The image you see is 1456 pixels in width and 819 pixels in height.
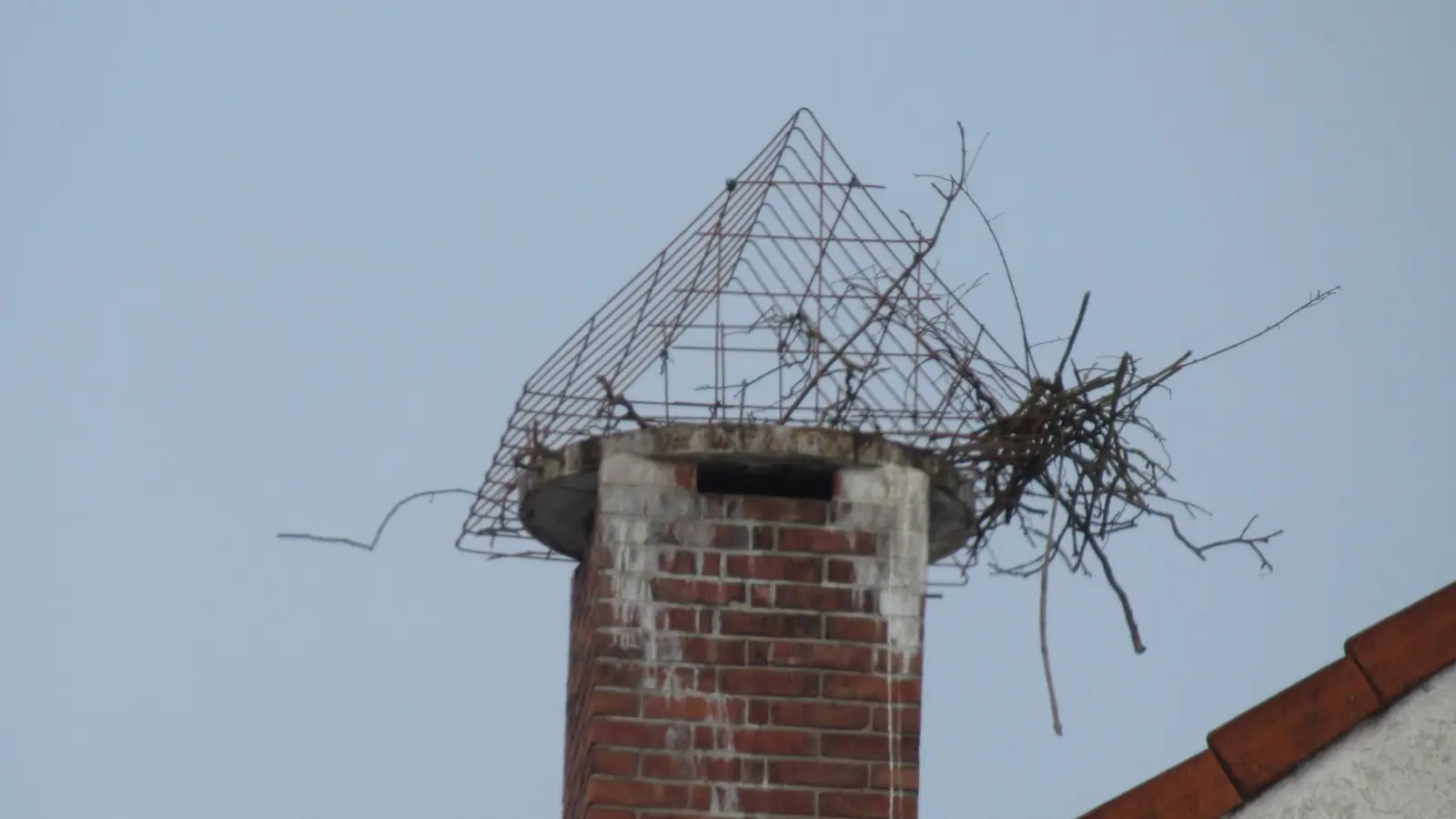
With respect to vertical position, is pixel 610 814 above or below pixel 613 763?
below

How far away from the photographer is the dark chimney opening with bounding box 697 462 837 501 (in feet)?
19.1

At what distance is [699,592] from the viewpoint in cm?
567

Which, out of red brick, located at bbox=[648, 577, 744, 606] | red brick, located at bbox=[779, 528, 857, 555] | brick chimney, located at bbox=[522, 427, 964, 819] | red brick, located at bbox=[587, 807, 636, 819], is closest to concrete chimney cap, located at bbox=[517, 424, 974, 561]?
brick chimney, located at bbox=[522, 427, 964, 819]

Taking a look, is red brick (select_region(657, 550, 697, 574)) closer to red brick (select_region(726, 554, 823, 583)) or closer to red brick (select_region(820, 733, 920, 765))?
red brick (select_region(726, 554, 823, 583))

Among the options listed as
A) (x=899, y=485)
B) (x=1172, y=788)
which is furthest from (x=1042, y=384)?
(x=1172, y=788)

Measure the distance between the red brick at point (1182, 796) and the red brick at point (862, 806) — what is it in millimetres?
614

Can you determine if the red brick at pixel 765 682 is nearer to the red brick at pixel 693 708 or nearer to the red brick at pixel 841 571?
the red brick at pixel 693 708

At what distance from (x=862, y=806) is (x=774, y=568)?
58 cm

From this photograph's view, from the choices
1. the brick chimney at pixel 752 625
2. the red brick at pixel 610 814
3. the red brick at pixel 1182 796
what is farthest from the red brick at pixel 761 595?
the red brick at pixel 1182 796

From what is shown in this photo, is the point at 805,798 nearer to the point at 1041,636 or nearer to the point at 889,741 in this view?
the point at 889,741

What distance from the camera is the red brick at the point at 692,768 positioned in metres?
5.52

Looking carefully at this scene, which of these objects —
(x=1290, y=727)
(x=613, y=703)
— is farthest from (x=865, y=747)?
(x=1290, y=727)

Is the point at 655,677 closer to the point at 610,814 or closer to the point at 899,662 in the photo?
the point at 610,814

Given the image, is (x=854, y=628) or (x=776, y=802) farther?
(x=854, y=628)
